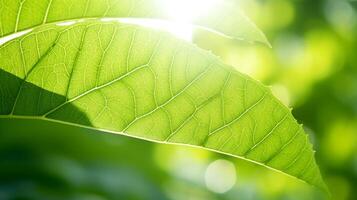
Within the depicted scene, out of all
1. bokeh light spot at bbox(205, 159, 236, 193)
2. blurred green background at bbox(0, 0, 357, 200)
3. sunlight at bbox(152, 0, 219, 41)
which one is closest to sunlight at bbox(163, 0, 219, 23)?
sunlight at bbox(152, 0, 219, 41)

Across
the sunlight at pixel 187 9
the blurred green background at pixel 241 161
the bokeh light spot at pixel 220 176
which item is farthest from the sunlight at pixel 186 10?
the bokeh light spot at pixel 220 176

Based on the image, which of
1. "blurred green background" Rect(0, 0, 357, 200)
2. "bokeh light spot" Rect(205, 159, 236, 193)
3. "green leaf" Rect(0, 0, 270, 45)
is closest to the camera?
"green leaf" Rect(0, 0, 270, 45)

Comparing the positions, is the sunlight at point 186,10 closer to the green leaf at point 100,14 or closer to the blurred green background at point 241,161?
the green leaf at point 100,14

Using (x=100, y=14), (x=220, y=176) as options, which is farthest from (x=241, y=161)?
(x=100, y=14)

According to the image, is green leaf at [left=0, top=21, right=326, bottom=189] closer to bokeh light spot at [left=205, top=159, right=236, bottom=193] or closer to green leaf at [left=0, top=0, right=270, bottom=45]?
green leaf at [left=0, top=0, right=270, bottom=45]

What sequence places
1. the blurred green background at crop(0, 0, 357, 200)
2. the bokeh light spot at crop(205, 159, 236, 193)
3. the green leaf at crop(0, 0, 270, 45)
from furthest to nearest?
the bokeh light spot at crop(205, 159, 236, 193) → the blurred green background at crop(0, 0, 357, 200) → the green leaf at crop(0, 0, 270, 45)

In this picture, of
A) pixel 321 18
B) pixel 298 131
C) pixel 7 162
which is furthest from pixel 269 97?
pixel 321 18
